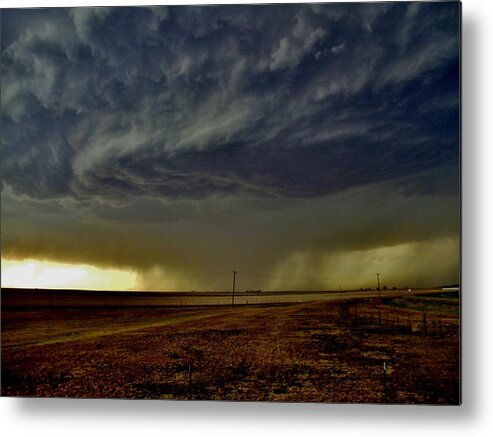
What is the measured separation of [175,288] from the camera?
13.7 ft

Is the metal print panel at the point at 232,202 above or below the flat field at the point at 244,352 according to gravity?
above

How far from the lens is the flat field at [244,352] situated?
3922mm

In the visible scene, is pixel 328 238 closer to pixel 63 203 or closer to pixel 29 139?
pixel 63 203

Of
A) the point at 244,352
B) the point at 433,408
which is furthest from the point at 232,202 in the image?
the point at 433,408

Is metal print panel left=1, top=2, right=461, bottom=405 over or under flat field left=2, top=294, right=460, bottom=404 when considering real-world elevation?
over

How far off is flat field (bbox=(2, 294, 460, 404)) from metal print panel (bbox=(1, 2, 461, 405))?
0.01 metres

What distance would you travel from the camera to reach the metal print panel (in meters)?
3.96

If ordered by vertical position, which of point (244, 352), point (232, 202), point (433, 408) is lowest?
point (433, 408)

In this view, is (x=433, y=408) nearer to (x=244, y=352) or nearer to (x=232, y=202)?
(x=244, y=352)

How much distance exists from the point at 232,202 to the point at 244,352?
0.94 meters

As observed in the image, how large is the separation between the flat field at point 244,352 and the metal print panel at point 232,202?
0.01m

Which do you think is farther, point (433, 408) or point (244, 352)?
point (244, 352)

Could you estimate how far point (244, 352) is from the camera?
407 centimetres

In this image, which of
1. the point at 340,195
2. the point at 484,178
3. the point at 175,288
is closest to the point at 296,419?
the point at 175,288
